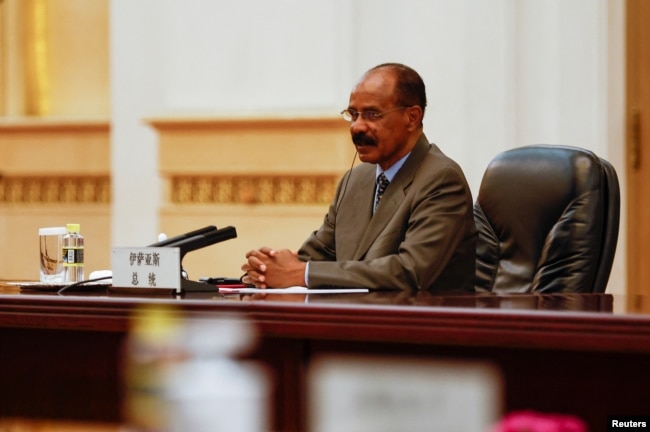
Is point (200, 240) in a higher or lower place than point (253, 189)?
lower

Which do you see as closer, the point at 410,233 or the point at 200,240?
the point at 200,240

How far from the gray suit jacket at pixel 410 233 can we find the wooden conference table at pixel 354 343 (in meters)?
0.31

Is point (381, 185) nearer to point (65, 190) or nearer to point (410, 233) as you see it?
point (410, 233)

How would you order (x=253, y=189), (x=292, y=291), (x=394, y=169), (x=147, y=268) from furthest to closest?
(x=253, y=189)
(x=394, y=169)
(x=292, y=291)
(x=147, y=268)

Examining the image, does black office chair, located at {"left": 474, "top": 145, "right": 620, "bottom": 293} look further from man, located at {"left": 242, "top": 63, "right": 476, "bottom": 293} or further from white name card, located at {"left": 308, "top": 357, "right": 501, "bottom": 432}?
white name card, located at {"left": 308, "top": 357, "right": 501, "bottom": 432}

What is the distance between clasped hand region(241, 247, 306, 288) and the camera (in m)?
2.57

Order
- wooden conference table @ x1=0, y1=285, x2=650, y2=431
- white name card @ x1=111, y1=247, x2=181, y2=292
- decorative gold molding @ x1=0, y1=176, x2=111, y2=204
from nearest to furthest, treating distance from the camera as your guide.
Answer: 1. wooden conference table @ x1=0, y1=285, x2=650, y2=431
2. white name card @ x1=111, y1=247, x2=181, y2=292
3. decorative gold molding @ x1=0, y1=176, x2=111, y2=204

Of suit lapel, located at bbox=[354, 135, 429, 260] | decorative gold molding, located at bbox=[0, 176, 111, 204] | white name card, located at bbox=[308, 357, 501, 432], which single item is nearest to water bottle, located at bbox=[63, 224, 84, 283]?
suit lapel, located at bbox=[354, 135, 429, 260]

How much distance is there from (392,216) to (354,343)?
3.34ft

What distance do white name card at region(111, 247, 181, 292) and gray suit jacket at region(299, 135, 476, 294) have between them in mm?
425

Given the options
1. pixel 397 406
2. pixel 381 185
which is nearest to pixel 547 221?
pixel 381 185

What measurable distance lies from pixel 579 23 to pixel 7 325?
10.7 ft

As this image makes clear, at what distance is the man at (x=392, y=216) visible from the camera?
2582mm

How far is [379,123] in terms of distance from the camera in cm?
291
